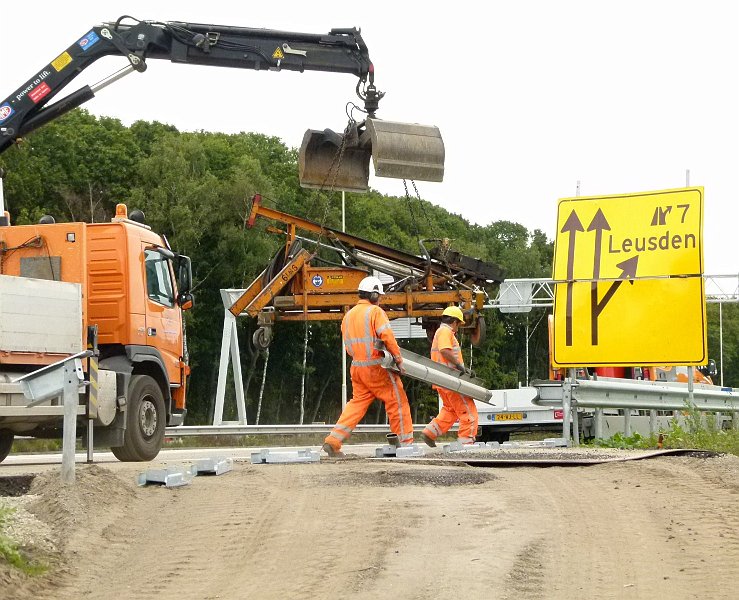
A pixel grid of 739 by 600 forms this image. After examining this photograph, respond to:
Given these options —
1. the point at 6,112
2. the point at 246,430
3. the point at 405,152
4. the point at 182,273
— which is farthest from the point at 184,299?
the point at 246,430

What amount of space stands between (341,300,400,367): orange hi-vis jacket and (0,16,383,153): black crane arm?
3.33 metres

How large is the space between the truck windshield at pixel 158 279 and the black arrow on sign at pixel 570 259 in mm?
5111

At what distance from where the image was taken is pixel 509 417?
75.2 feet

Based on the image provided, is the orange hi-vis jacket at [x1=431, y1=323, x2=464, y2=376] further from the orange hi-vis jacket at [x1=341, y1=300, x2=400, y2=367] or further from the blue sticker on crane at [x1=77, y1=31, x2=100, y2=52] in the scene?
the blue sticker on crane at [x1=77, y1=31, x2=100, y2=52]

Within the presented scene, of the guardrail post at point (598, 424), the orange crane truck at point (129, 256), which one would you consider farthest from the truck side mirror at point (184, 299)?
the guardrail post at point (598, 424)

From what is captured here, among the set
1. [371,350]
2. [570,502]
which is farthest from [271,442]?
[570,502]

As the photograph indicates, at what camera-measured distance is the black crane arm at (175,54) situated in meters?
15.3

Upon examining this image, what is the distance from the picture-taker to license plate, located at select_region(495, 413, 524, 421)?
22772 mm

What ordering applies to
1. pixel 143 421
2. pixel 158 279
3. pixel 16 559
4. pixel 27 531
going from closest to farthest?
1. pixel 16 559
2. pixel 27 531
3. pixel 143 421
4. pixel 158 279

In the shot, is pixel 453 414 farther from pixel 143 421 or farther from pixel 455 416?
pixel 143 421

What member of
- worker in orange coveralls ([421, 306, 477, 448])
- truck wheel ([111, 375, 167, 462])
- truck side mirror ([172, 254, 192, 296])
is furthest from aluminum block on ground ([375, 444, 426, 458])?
truck side mirror ([172, 254, 192, 296])

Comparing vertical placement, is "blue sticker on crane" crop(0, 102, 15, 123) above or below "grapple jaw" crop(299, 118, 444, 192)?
above

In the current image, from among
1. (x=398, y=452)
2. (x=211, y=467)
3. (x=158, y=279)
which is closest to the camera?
(x=211, y=467)

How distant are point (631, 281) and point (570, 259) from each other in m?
0.77
